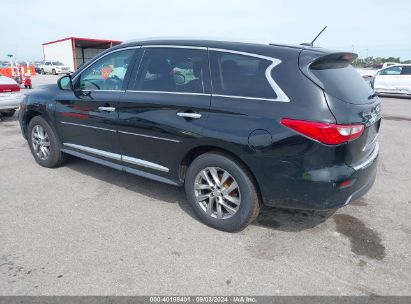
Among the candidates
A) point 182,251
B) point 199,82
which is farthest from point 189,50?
point 182,251

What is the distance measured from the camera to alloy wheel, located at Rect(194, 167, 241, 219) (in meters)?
3.29

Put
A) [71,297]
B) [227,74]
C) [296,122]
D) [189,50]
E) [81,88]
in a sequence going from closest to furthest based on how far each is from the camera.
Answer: [71,297], [296,122], [227,74], [189,50], [81,88]

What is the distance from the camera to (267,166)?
295 centimetres

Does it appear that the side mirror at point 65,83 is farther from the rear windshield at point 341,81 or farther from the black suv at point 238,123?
the rear windshield at point 341,81

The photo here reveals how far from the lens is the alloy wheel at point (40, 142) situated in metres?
5.07

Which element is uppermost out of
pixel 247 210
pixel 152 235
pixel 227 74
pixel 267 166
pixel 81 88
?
pixel 227 74

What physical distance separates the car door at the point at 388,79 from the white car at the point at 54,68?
31708 mm

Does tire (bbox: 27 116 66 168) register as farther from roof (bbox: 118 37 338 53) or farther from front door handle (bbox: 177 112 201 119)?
front door handle (bbox: 177 112 201 119)

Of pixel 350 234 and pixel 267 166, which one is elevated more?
pixel 267 166

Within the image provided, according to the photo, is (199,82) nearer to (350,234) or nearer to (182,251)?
(182,251)

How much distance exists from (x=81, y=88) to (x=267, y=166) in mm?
2771

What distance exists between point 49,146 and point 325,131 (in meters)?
3.98

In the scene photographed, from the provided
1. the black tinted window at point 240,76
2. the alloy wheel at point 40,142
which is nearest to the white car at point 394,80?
the black tinted window at point 240,76

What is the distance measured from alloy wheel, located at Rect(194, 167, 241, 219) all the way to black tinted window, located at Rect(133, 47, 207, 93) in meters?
0.83
